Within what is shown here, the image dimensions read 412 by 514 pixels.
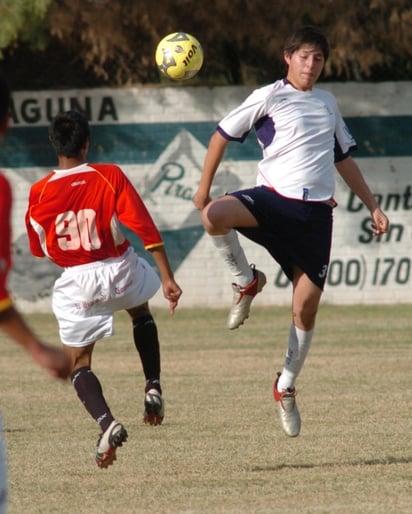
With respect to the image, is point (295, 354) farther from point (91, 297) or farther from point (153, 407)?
point (91, 297)

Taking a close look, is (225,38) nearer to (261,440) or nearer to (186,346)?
(186,346)

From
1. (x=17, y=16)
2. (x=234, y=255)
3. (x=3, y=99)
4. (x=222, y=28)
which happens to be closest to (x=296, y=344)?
(x=234, y=255)

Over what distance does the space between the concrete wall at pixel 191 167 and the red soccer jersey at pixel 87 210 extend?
10636 millimetres

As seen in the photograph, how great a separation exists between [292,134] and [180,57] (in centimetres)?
303

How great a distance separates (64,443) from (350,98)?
10716mm

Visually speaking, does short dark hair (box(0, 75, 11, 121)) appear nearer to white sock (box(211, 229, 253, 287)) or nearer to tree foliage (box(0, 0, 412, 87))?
white sock (box(211, 229, 253, 287))

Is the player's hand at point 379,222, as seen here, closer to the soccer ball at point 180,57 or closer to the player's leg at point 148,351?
the player's leg at point 148,351

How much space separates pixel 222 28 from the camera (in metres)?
17.3

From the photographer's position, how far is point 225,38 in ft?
58.1

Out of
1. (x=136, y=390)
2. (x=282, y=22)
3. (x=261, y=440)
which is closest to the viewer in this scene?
(x=261, y=440)

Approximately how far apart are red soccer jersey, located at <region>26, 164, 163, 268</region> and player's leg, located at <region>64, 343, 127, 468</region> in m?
0.58

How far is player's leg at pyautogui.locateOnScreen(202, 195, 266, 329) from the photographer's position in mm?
7445

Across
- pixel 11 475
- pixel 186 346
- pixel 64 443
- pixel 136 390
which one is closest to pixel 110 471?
pixel 11 475

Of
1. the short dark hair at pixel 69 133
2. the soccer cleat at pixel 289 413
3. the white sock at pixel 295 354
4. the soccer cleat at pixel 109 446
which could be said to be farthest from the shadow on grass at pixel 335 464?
the short dark hair at pixel 69 133
